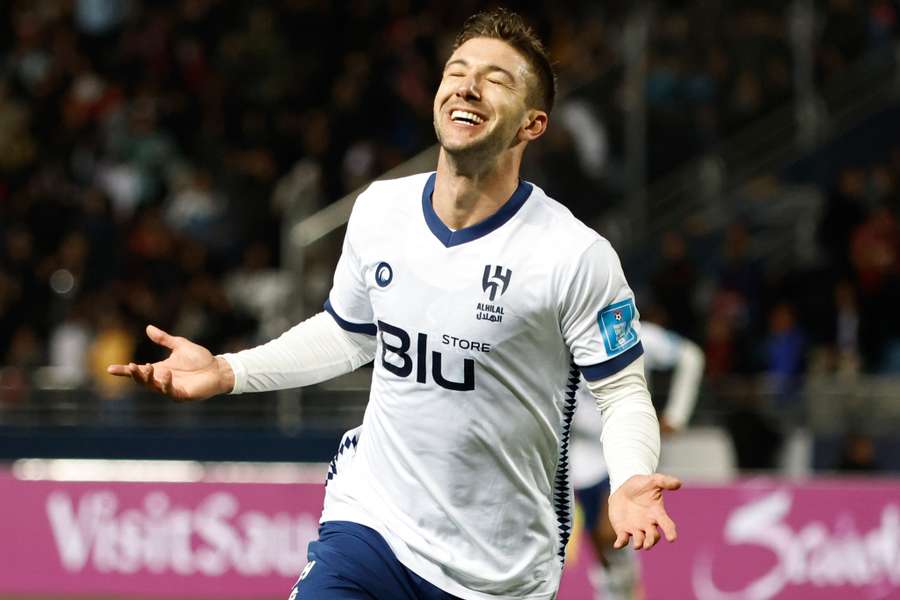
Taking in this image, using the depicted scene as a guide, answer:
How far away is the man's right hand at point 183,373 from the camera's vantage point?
501 cm

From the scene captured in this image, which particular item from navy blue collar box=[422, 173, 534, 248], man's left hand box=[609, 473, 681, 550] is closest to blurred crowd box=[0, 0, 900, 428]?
navy blue collar box=[422, 173, 534, 248]

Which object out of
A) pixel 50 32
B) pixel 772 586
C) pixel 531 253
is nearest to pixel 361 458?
pixel 531 253

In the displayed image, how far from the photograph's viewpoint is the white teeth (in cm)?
504

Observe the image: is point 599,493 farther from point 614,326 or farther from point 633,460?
point 633,460

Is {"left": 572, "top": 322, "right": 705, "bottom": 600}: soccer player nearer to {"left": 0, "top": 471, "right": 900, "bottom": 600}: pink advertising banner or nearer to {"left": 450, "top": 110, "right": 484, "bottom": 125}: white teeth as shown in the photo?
{"left": 0, "top": 471, "right": 900, "bottom": 600}: pink advertising banner

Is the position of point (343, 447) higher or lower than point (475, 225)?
lower

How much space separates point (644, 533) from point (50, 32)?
1561 centimetres

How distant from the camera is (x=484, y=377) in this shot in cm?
500

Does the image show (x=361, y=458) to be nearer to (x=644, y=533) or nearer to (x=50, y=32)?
(x=644, y=533)

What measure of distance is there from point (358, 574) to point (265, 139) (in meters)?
12.7

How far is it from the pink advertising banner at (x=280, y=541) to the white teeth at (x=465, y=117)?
765cm

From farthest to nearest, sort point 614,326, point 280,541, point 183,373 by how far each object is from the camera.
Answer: point 280,541
point 183,373
point 614,326

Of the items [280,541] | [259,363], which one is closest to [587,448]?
[280,541]

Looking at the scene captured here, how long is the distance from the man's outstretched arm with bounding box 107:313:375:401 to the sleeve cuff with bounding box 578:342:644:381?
32.4 inches
